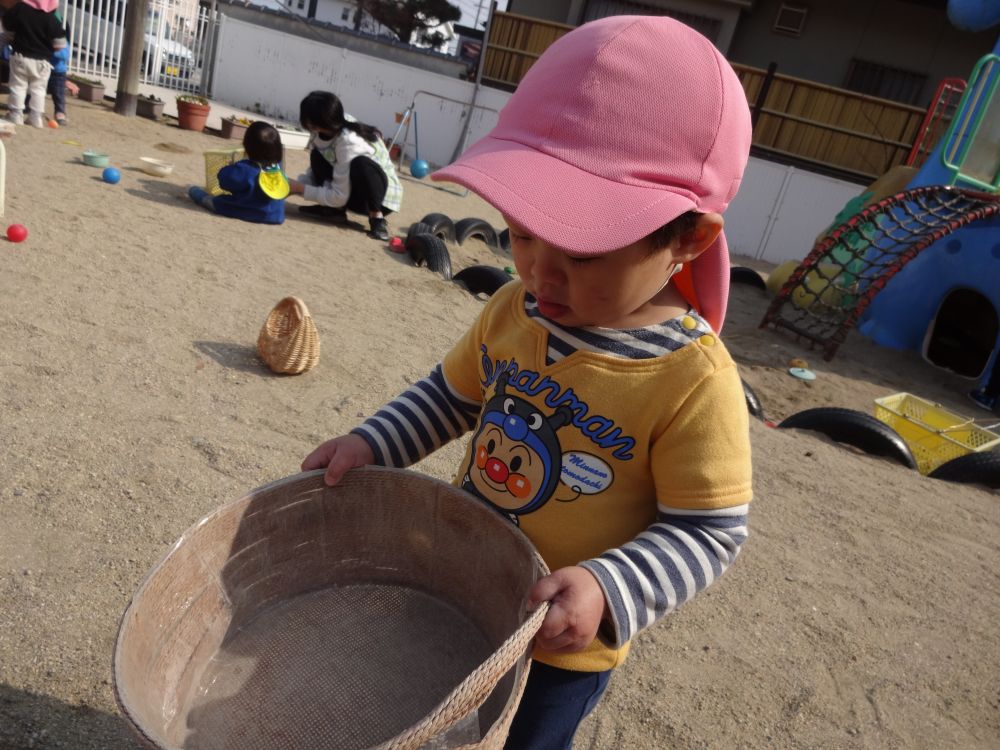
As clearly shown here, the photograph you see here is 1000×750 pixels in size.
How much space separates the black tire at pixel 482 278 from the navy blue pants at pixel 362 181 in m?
1.36

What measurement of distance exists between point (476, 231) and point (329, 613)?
6.27m

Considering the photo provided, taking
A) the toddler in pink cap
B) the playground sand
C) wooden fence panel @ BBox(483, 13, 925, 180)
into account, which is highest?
wooden fence panel @ BBox(483, 13, 925, 180)

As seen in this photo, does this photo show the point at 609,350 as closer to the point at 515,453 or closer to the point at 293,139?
the point at 515,453

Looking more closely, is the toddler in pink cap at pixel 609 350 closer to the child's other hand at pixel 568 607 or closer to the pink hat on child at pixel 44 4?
the child's other hand at pixel 568 607

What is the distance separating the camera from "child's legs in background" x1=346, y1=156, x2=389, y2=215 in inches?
261

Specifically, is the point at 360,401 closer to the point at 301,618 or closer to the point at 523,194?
the point at 301,618

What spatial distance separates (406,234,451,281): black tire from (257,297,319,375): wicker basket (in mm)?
2545

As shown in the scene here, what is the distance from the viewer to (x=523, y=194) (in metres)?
0.97

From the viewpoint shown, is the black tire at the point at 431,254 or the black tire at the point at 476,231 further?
the black tire at the point at 476,231

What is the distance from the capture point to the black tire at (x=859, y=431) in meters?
4.46

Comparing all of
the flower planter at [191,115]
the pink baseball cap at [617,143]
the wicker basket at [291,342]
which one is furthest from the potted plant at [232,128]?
the pink baseball cap at [617,143]

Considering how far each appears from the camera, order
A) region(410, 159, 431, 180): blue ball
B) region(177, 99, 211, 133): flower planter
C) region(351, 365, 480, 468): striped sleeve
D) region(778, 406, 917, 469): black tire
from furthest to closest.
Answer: region(410, 159, 431, 180): blue ball
region(177, 99, 211, 133): flower planter
region(778, 406, 917, 469): black tire
region(351, 365, 480, 468): striped sleeve

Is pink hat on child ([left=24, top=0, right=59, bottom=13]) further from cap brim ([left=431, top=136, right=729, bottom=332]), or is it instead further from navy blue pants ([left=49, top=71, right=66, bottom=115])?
cap brim ([left=431, top=136, right=729, bottom=332])

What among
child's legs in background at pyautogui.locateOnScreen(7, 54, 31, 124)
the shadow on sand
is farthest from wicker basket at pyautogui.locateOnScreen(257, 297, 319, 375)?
child's legs in background at pyautogui.locateOnScreen(7, 54, 31, 124)
